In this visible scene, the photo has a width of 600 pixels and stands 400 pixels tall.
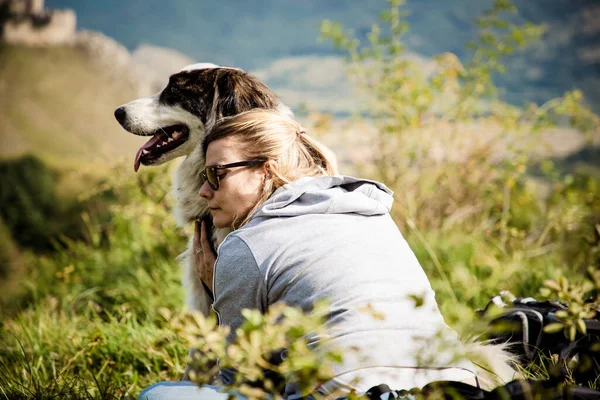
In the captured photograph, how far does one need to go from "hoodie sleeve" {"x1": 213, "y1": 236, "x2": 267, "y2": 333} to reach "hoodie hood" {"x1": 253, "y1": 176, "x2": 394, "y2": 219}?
0.15 meters

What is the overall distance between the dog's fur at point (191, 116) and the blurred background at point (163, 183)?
0.44 meters

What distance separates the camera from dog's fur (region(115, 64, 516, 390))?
2.60 m

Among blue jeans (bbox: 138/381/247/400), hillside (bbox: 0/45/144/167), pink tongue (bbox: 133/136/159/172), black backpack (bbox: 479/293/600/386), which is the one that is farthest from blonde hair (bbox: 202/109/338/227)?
hillside (bbox: 0/45/144/167)

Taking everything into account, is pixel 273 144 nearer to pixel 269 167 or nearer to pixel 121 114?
pixel 269 167

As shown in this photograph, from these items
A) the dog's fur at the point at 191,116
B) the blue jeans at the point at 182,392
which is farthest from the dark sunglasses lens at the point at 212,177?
the blue jeans at the point at 182,392

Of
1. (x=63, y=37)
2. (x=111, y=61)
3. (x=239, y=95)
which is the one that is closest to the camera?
(x=239, y=95)

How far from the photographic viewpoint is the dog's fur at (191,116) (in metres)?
2.60

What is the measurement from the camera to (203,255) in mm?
2475

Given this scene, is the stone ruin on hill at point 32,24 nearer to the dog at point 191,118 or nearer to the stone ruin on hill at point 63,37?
the stone ruin on hill at point 63,37

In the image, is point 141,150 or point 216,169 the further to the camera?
point 141,150

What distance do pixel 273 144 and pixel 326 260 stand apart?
1.85 feet

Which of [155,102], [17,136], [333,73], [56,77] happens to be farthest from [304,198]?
[333,73]

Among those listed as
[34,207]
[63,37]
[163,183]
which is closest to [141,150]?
[163,183]

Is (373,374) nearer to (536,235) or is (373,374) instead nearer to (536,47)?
(536,235)
